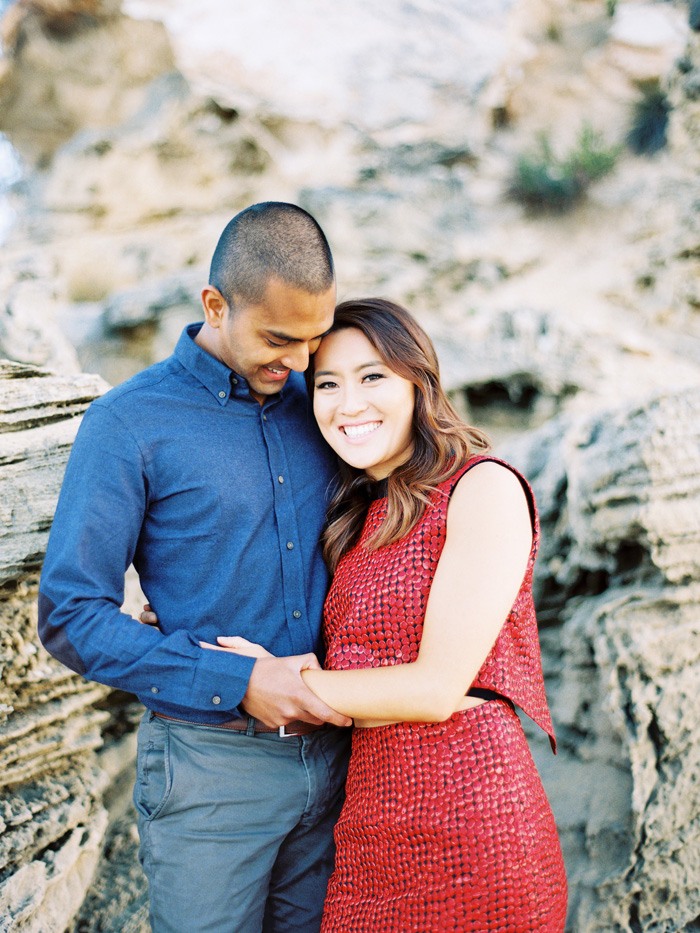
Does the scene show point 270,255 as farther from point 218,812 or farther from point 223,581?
point 218,812

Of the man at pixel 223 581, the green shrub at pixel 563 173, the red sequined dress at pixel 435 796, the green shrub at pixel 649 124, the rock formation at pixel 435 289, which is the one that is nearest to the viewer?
the red sequined dress at pixel 435 796

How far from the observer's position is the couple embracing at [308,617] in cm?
188

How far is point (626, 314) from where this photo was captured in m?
7.11

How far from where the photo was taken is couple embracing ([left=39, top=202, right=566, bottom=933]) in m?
1.88

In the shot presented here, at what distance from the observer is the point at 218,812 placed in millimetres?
2094

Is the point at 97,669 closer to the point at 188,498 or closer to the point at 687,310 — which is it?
the point at 188,498

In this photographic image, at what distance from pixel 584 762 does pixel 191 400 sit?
214 cm

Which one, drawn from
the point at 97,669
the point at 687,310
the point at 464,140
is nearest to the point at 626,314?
the point at 687,310

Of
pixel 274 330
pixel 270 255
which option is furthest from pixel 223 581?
pixel 270 255

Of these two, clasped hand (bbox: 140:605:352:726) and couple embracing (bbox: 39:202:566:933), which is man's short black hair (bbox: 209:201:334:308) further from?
clasped hand (bbox: 140:605:352:726)

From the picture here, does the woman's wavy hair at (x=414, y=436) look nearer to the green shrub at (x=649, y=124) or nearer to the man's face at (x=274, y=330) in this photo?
the man's face at (x=274, y=330)

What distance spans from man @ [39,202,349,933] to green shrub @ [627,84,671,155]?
9.47 metres

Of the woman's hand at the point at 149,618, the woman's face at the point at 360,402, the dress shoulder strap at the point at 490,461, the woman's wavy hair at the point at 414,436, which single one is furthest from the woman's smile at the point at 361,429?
the woman's hand at the point at 149,618

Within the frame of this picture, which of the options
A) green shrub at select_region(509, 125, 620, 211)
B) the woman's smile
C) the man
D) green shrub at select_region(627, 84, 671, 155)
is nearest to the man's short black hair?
the man
